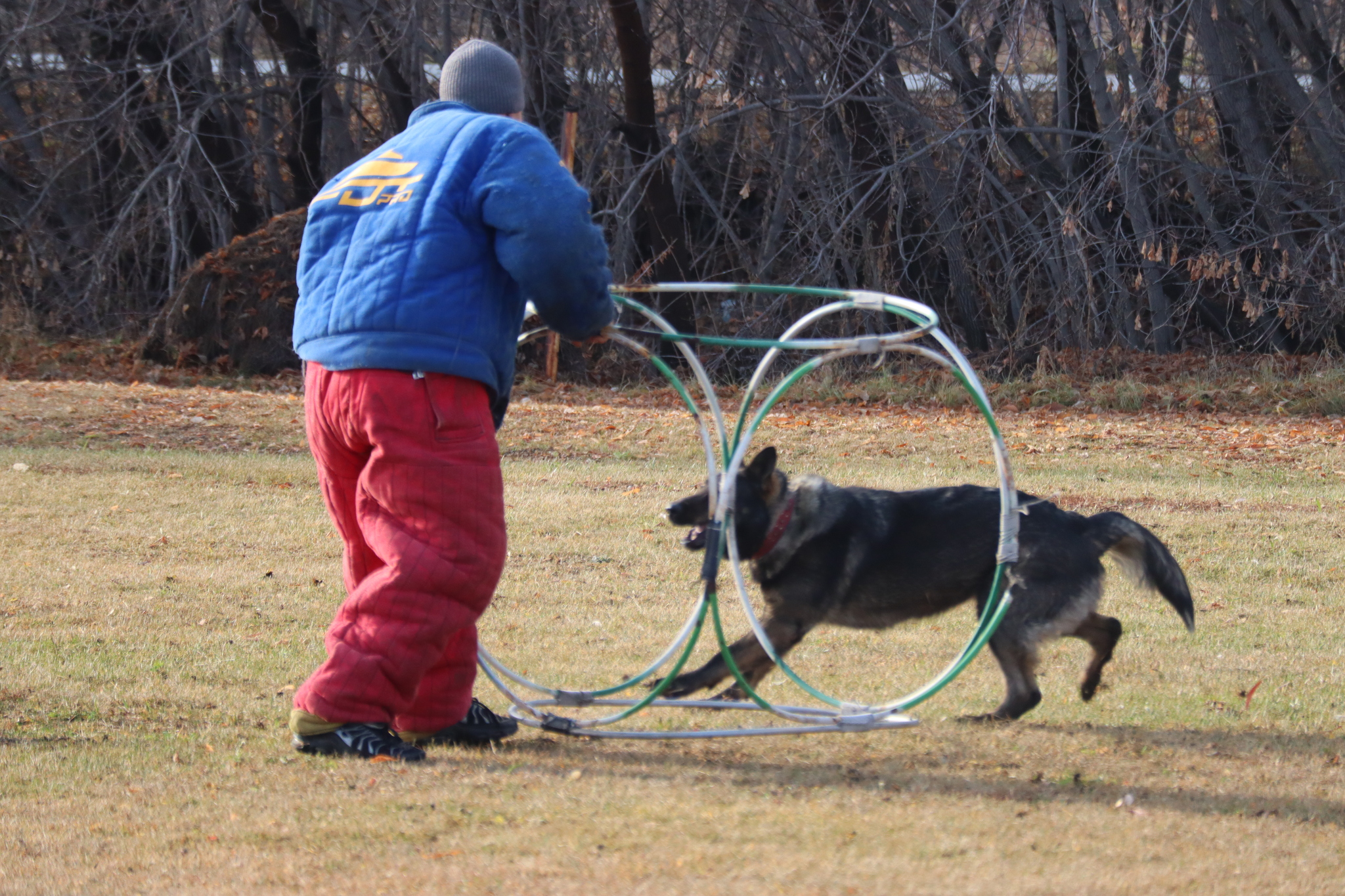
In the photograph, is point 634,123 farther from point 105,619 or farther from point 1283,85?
point 105,619

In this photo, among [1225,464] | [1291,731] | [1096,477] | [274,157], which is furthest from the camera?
[274,157]

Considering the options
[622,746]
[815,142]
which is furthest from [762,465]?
[815,142]

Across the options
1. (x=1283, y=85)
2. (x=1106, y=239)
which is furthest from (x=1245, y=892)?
(x=1283, y=85)

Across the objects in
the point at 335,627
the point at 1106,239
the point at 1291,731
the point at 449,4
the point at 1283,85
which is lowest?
the point at 1291,731

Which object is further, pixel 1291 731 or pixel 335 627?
pixel 1291 731

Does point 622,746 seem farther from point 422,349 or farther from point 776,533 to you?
point 422,349

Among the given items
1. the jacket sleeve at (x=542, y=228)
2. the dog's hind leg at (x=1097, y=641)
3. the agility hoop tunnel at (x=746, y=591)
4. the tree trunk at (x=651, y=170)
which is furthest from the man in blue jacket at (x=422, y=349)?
the tree trunk at (x=651, y=170)

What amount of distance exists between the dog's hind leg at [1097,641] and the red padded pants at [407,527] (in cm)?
214

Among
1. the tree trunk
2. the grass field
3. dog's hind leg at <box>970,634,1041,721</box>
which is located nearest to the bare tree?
the tree trunk

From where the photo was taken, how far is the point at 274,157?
20.9 metres

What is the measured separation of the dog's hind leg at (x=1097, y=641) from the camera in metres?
4.69

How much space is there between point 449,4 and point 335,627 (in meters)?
14.1

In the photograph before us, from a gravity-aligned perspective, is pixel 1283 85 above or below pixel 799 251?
above

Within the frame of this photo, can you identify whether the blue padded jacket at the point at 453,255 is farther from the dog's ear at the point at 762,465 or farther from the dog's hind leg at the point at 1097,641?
the dog's hind leg at the point at 1097,641
